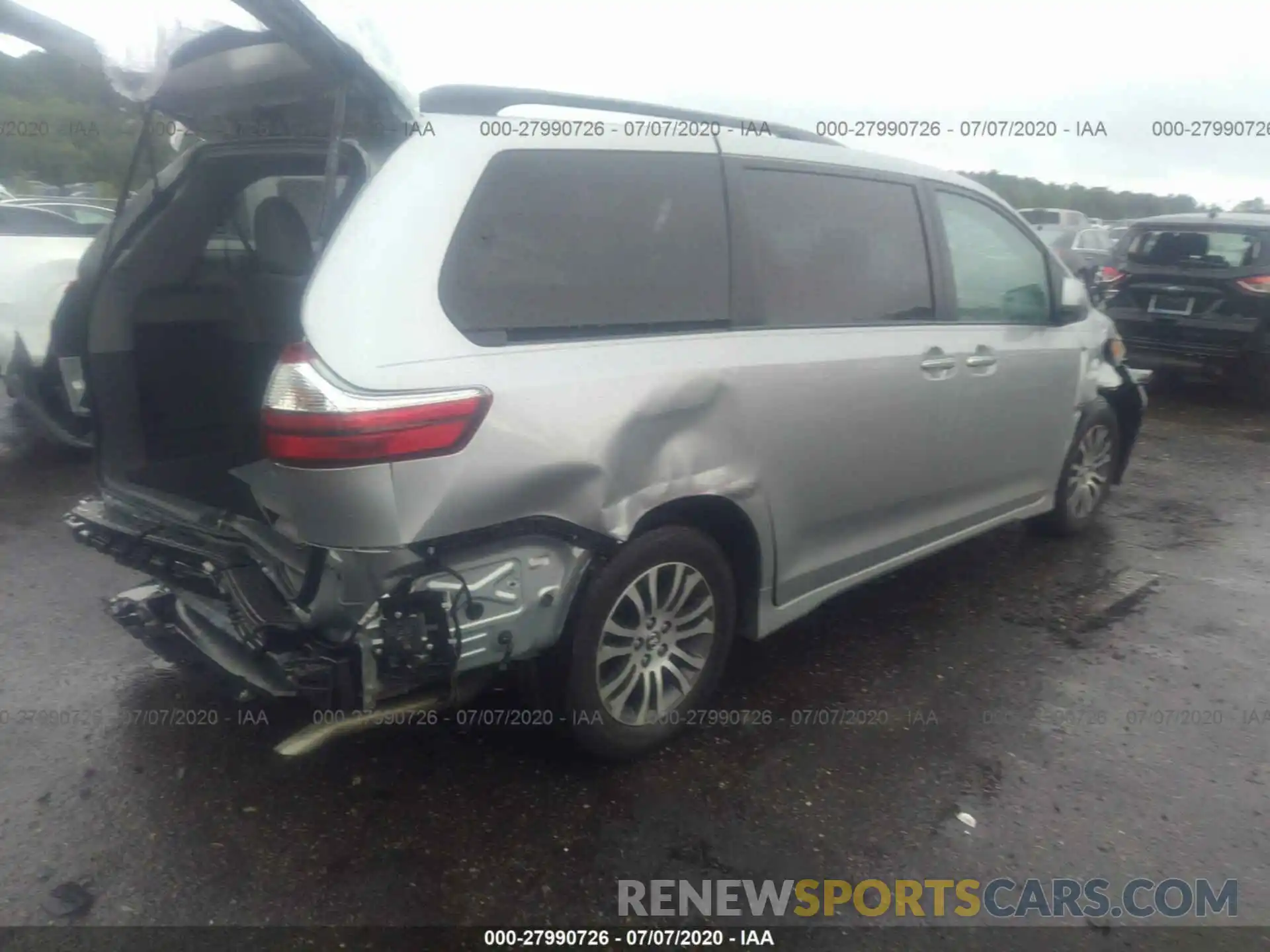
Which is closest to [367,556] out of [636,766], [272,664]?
[272,664]

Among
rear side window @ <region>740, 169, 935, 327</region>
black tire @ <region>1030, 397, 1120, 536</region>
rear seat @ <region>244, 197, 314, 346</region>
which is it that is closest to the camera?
rear side window @ <region>740, 169, 935, 327</region>

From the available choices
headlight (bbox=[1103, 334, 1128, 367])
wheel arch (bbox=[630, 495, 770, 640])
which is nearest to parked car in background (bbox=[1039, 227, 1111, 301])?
headlight (bbox=[1103, 334, 1128, 367])

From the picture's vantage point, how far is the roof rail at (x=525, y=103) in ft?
8.54

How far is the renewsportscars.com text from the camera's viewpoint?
2.45 meters

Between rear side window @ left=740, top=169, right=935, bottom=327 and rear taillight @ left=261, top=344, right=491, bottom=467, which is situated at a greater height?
rear side window @ left=740, top=169, right=935, bottom=327

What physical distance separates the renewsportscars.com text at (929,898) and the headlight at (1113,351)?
298 cm

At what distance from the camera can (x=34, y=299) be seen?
236 inches

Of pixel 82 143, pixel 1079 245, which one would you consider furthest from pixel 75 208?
pixel 1079 245

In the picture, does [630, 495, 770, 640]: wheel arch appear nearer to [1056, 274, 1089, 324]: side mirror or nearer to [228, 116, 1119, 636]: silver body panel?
[228, 116, 1119, 636]: silver body panel

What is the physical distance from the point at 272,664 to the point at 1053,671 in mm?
2782

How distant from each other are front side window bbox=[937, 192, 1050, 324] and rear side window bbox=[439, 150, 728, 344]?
133cm

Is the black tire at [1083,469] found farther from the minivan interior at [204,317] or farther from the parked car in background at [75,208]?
the parked car in background at [75,208]

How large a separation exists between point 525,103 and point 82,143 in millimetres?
A: 13568

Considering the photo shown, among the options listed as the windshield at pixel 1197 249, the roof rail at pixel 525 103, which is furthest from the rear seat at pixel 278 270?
the windshield at pixel 1197 249
